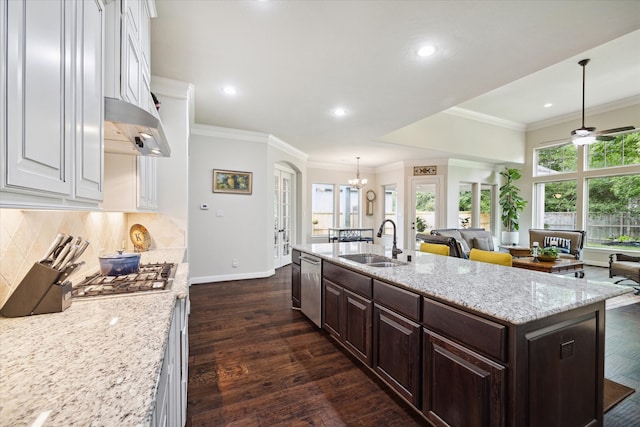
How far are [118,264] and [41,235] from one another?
1.56ft

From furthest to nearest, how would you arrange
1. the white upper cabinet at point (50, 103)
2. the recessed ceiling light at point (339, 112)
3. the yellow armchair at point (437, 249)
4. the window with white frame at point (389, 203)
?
the window with white frame at point (389, 203) → the recessed ceiling light at point (339, 112) → the yellow armchair at point (437, 249) → the white upper cabinet at point (50, 103)

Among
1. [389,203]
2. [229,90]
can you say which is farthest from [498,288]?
[389,203]

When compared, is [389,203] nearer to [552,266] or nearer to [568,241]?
[568,241]

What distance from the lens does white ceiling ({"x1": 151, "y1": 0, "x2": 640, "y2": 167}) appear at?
6.75 feet

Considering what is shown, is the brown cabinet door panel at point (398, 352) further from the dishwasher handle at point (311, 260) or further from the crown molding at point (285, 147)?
the crown molding at point (285, 147)

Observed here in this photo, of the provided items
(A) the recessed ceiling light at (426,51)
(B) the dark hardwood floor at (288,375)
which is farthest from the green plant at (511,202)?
(A) the recessed ceiling light at (426,51)

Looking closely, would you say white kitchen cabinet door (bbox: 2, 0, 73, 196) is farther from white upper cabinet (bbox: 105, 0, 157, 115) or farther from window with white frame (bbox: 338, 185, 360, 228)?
window with white frame (bbox: 338, 185, 360, 228)

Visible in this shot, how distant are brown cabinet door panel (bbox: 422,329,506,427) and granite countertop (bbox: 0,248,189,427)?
130cm

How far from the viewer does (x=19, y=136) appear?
56 cm

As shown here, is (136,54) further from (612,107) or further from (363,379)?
(612,107)

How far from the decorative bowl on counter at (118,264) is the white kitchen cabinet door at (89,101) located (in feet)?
2.74

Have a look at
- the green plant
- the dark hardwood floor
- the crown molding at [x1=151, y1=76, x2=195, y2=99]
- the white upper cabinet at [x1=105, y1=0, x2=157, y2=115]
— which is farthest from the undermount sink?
the green plant

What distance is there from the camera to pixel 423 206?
7.54 m

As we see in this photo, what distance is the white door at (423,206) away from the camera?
23.9 feet
